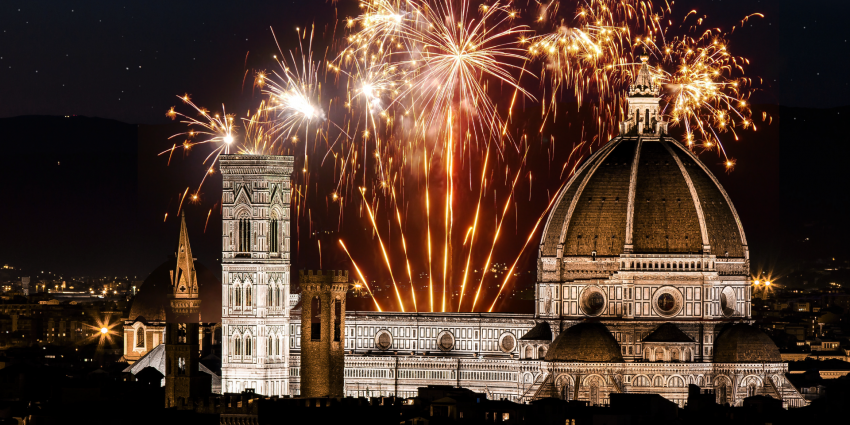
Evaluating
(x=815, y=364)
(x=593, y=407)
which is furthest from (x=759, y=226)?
(x=593, y=407)

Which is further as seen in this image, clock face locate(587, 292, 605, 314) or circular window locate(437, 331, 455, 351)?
circular window locate(437, 331, 455, 351)

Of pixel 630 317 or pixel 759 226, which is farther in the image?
pixel 759 226

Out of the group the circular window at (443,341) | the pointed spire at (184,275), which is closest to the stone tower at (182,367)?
the circular window at (443,341)

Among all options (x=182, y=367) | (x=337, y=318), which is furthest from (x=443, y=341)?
(x=182, y=367)

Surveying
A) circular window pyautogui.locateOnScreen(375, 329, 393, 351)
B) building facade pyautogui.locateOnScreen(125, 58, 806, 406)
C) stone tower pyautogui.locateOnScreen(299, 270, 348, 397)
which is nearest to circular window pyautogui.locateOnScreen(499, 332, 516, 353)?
building facade pyautogui.locateOnScreen(125, 58, 806, 406)

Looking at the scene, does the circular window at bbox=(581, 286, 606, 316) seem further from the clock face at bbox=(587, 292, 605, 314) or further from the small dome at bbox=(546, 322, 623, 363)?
the small dome at bbox=(546, 322, 623, 363)

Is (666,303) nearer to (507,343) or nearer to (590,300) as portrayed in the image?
(590,300)

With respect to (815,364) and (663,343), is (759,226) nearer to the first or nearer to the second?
(815,364)
